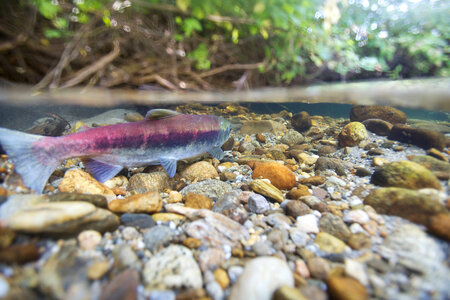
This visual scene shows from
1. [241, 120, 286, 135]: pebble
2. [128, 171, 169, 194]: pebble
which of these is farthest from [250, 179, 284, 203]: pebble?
[241, 120, 286, 135]: pebble

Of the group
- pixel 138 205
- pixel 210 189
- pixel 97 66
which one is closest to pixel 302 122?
pixel 210 189

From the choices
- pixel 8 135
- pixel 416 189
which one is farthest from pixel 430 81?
pixel 8 135

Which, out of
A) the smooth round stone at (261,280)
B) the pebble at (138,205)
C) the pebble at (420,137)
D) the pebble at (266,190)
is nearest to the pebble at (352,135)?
the pebble at (420,137)

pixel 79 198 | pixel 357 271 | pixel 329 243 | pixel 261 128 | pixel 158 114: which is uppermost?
pixel 158 114

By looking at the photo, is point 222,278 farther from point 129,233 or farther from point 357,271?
point 357,271

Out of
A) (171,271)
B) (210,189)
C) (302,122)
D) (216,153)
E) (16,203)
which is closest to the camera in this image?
(171,271)

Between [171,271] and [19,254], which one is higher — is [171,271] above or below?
below
